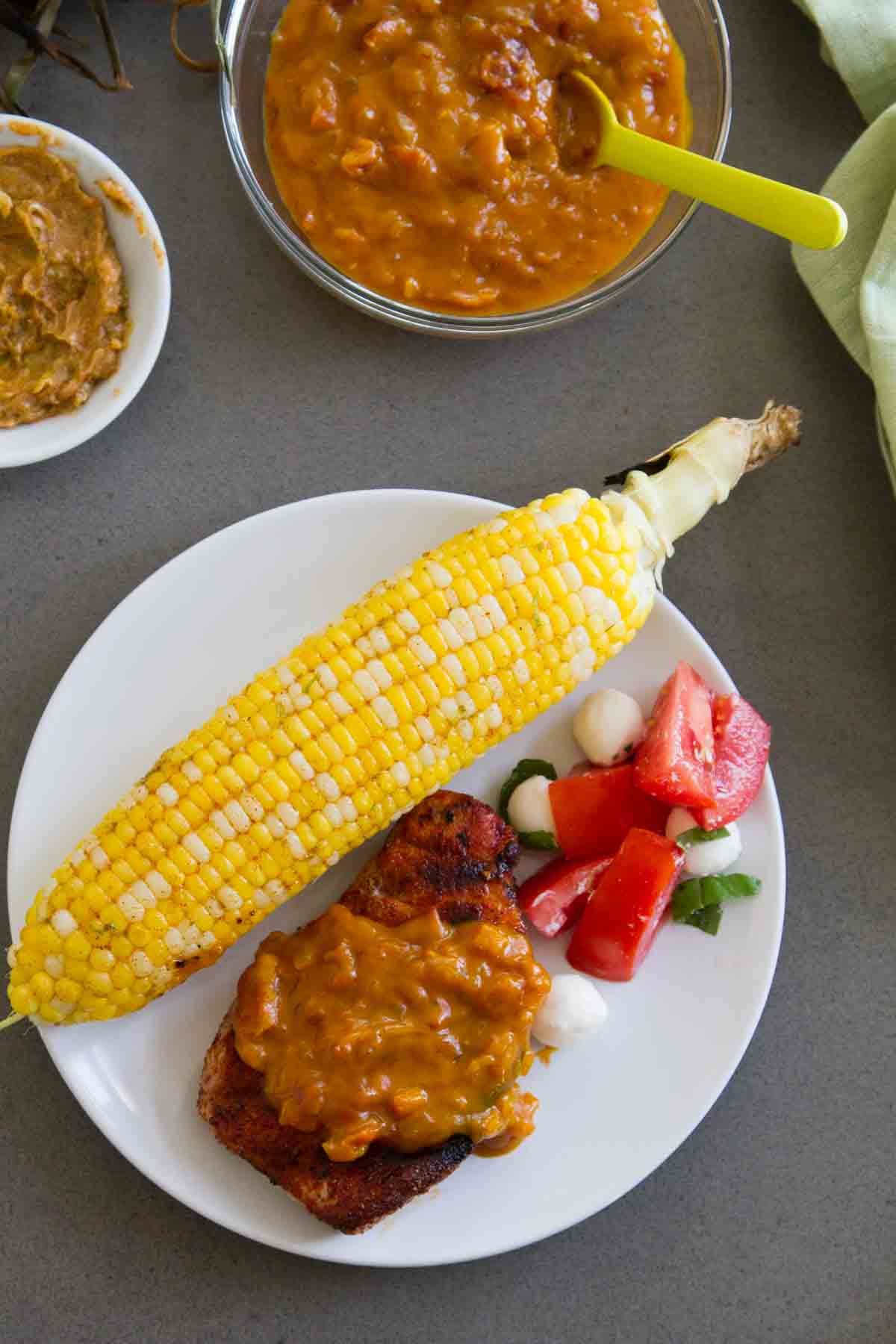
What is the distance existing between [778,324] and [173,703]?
189 centimetres

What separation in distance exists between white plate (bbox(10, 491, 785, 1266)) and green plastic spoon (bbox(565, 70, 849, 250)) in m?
0.86

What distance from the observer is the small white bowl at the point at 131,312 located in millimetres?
2877

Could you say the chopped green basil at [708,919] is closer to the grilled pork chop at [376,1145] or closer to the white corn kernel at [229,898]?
the grilled pork chop at [376,1145]

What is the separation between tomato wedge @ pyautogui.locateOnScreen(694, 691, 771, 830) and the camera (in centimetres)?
288

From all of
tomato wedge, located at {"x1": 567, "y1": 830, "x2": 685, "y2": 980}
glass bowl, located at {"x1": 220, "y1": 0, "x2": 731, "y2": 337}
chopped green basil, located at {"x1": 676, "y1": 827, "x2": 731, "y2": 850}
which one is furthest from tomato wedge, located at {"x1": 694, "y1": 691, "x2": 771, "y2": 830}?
glass bowl, located at {"x1": 220, "y1": 0, "x2": 731, "y2": 337}

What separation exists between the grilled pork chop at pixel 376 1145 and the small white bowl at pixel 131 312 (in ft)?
3.96

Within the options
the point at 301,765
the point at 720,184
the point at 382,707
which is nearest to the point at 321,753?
the point at 301,765

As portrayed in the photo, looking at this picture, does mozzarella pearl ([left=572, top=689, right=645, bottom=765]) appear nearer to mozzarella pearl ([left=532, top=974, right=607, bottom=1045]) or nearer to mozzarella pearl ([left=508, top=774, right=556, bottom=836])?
mozzarella pearl ([left=508, top=774, right=556, bottom=836])

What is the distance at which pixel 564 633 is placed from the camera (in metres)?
Answer: 2.55

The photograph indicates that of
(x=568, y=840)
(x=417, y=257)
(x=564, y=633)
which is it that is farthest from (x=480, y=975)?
(x=417, y=257)

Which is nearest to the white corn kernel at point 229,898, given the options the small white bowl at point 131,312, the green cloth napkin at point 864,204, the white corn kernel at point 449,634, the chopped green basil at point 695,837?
the white corn kernel at point 449,634

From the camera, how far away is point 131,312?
9.71 ft

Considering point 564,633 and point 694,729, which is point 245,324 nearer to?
point 564,633

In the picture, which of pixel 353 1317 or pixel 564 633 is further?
pixel 353 1317
